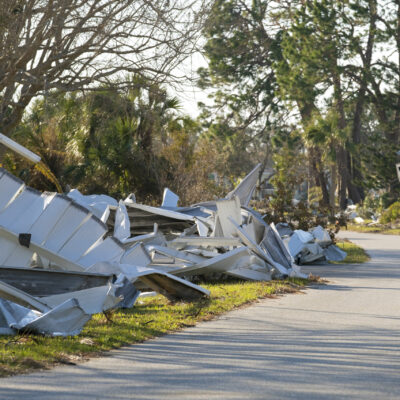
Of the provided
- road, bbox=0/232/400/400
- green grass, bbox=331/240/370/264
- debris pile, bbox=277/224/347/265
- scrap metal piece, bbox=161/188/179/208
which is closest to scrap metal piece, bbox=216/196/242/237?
scrap metal piece, bbox=161/188/179/208

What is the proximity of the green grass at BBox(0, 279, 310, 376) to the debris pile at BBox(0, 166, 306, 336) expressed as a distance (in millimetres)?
204

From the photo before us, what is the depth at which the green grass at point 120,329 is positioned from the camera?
6246 millimetres

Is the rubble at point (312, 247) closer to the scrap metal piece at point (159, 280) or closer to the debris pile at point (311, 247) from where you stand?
the debris pile at point (311, 247)

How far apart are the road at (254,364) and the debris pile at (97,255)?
42.3 inches

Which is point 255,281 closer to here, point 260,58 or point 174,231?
point 174,231

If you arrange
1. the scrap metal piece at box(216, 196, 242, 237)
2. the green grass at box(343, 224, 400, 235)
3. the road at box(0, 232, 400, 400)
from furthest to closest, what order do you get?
the green grass at box(343, 224, 400, 235)
the scrap metal piece at box(216, 196, 242, 237)
the road at box(0, 232, 400, 400)

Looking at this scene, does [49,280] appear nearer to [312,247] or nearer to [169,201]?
[169,201]

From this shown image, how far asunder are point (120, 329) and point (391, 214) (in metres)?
38.7

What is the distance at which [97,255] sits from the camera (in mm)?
10812

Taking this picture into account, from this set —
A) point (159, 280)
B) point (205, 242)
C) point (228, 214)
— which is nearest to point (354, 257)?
point (228, 214)

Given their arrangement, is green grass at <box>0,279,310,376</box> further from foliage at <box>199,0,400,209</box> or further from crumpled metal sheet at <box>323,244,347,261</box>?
foliage at <box>199,0,400,209</box>

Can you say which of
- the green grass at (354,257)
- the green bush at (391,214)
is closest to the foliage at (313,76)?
the green bush at (391,214)

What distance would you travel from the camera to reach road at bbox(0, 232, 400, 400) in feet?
17.3

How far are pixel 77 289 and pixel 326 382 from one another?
13.7 ft
